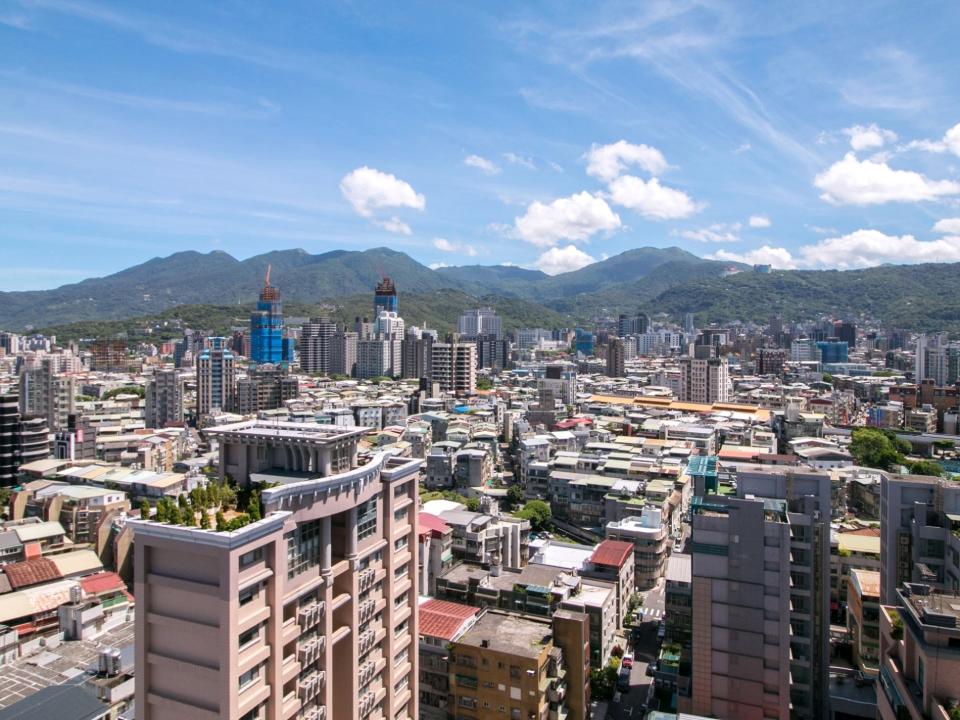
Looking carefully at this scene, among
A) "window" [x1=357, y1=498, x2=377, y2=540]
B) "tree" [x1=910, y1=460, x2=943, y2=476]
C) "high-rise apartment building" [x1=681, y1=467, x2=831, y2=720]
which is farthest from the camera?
"tree" [x1=910, y1=460, x2=943, y2=476]

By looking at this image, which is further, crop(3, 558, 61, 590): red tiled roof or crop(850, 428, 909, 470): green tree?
crop(850, 428, 909, 470): green tree

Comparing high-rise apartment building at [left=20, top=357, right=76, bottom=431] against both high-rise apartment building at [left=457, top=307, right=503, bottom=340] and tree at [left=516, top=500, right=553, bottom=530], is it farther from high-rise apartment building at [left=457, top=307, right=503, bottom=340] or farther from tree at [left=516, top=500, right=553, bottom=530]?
high-rise apartment building at [left=457, top=307, right=503, bottom=340]

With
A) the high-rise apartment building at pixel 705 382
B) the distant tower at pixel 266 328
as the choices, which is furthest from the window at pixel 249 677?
the distant tower at pixel 266 328

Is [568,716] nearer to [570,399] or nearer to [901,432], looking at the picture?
[901,432]

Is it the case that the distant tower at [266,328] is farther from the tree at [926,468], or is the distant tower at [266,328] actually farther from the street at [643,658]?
the tree at [926,468]

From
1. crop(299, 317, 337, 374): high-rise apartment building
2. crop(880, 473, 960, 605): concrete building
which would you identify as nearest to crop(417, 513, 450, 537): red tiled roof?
crop(880, 473, 960, 605): concrete building

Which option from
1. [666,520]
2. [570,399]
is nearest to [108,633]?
[666,520]
